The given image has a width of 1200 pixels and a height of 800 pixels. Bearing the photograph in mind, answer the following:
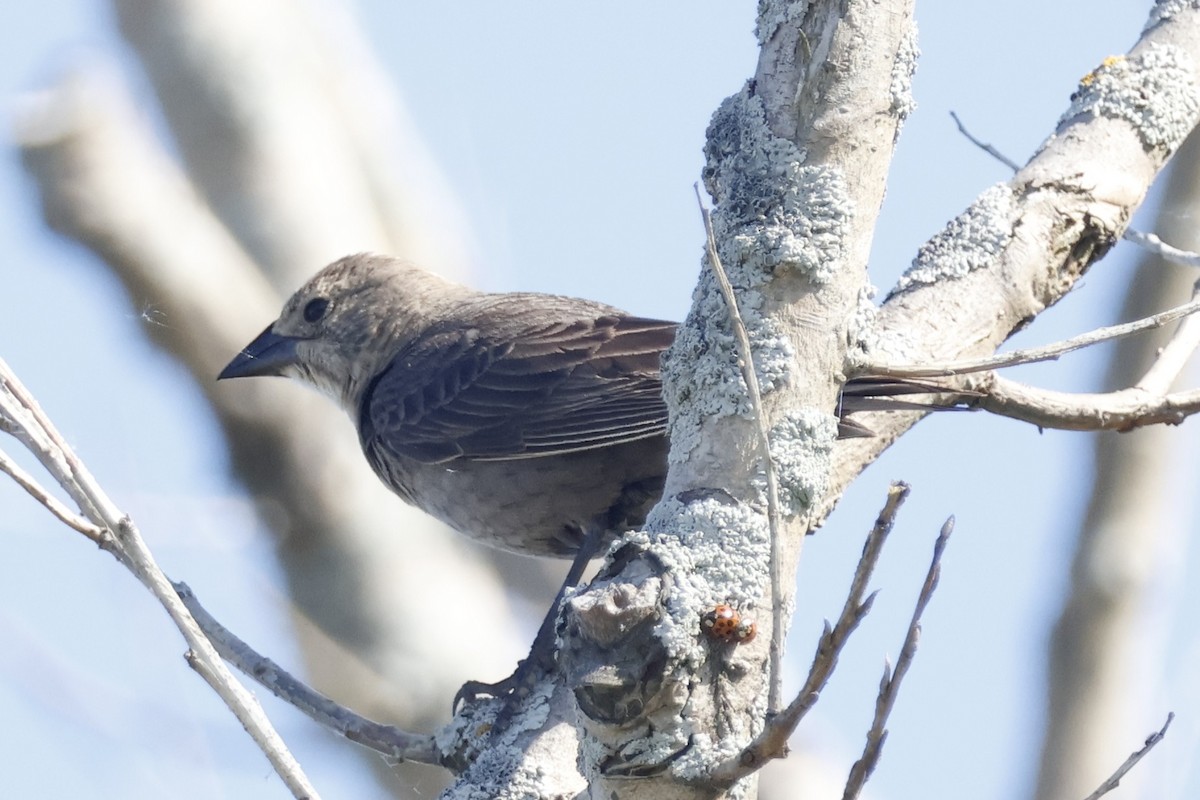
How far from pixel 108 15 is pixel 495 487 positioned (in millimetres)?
3243

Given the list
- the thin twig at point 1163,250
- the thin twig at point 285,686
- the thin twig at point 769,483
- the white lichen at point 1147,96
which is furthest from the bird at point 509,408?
the thin twig at point 769,483

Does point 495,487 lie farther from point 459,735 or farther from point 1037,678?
point 1037,678

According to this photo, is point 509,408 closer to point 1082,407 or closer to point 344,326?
point 344,326

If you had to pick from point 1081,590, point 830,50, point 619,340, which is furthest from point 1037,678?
point 830,50

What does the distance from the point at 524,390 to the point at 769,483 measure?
245cm

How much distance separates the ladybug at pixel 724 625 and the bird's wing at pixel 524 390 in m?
1.76

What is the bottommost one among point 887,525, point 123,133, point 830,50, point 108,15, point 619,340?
point 887,525

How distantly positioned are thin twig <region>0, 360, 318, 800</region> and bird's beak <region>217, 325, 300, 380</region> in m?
3.03

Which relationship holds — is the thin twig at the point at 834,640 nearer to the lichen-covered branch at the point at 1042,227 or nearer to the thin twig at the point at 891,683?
the thin twig at the point at 891,683

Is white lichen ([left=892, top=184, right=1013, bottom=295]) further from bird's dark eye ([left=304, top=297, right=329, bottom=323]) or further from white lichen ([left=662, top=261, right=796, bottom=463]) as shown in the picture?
bird's dark eye ([left=304, top=297, right=329, bottom=323])

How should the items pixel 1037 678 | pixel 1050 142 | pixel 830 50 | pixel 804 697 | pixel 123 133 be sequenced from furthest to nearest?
pixel 123 133
pixel 1037 678
pixel 1050 142
pixel 830 50
pixel 804 697

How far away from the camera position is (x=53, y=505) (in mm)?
2293

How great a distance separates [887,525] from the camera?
1668 mm

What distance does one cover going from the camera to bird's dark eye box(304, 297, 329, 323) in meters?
5.49
